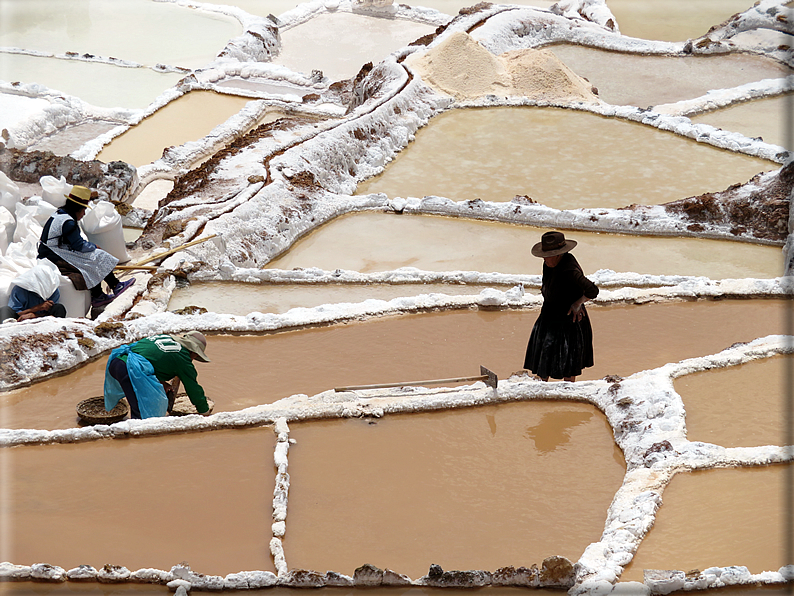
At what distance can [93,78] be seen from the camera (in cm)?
1530

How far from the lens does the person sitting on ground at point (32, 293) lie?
668 centimetres

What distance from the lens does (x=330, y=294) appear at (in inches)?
290

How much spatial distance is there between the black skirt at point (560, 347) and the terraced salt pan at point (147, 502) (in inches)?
71.3

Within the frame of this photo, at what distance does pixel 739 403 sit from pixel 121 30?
650 inches

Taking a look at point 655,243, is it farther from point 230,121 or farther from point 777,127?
point 230,121

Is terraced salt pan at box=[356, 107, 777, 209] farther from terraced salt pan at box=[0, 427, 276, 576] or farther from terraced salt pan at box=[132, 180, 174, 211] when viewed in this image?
terraced salt pan at box=[0, 427, 276, 576]

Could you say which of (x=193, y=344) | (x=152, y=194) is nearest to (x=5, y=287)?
(x=193, y=344)

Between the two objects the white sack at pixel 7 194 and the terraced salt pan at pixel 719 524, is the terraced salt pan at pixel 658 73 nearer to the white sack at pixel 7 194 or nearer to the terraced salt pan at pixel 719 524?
the white sack at pixel 7 194

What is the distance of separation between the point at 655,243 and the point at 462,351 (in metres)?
3.34

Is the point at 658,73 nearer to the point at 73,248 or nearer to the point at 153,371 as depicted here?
the point at 73,248

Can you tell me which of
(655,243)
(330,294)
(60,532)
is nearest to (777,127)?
(655,243)

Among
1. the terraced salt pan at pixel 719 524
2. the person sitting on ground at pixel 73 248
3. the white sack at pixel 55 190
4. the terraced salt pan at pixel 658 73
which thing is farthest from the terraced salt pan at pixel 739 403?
the terraced salt pan at pixel 658 73

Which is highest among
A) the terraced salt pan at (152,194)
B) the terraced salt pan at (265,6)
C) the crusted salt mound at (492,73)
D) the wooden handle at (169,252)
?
the terraced salt pan at (265,6)

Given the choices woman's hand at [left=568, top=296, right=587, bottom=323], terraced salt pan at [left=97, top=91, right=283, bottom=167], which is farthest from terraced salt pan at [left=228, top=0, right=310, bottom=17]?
woman's hand at [left=568, top=296, right=587, bottom=323]
